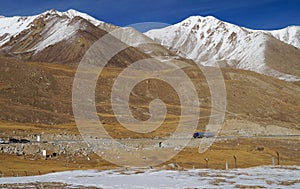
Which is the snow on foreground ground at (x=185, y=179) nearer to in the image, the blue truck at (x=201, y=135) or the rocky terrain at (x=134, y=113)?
the rocky terrain at (x=134, y=113)

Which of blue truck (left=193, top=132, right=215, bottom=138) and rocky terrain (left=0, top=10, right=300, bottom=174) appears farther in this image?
blue truck (left=193, top=132, right=215, bottom=138)

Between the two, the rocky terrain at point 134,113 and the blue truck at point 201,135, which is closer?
the rocky terrain at point 134,113

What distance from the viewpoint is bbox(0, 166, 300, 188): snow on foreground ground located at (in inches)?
587

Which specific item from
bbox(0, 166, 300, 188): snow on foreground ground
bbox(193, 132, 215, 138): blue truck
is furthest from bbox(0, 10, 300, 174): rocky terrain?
bbox(0, 166, 300, 188): snow on foreground ground

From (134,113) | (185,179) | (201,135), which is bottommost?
(185,179)

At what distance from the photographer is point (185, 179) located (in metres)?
16.2

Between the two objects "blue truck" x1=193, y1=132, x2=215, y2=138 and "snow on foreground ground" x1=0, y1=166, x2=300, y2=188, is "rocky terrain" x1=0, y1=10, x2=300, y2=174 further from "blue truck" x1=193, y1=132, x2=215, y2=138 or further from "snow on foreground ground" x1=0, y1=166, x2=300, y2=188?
"snow on foreground ground" x1=0, y1=166, x2=300, y2=188

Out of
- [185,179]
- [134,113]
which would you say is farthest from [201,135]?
[185,179]

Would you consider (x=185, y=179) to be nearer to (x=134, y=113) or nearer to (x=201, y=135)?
(x=201, y=135)

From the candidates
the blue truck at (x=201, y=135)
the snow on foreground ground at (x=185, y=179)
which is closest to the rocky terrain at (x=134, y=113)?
the blue truck at (x=201, y=135)

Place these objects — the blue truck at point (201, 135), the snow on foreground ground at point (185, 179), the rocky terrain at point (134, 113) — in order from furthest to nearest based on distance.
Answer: the blue truck at point (201, 135) < the rocky terrain at point (134, 113) < the snow on foreground ground at point (185, 179)

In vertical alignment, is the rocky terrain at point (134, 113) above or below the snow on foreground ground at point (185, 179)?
above

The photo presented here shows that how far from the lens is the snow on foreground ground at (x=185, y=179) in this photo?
48.9 feet

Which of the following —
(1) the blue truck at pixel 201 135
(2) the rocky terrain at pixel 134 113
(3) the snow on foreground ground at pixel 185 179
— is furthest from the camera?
(1) the blue truck at pixel 201 135
